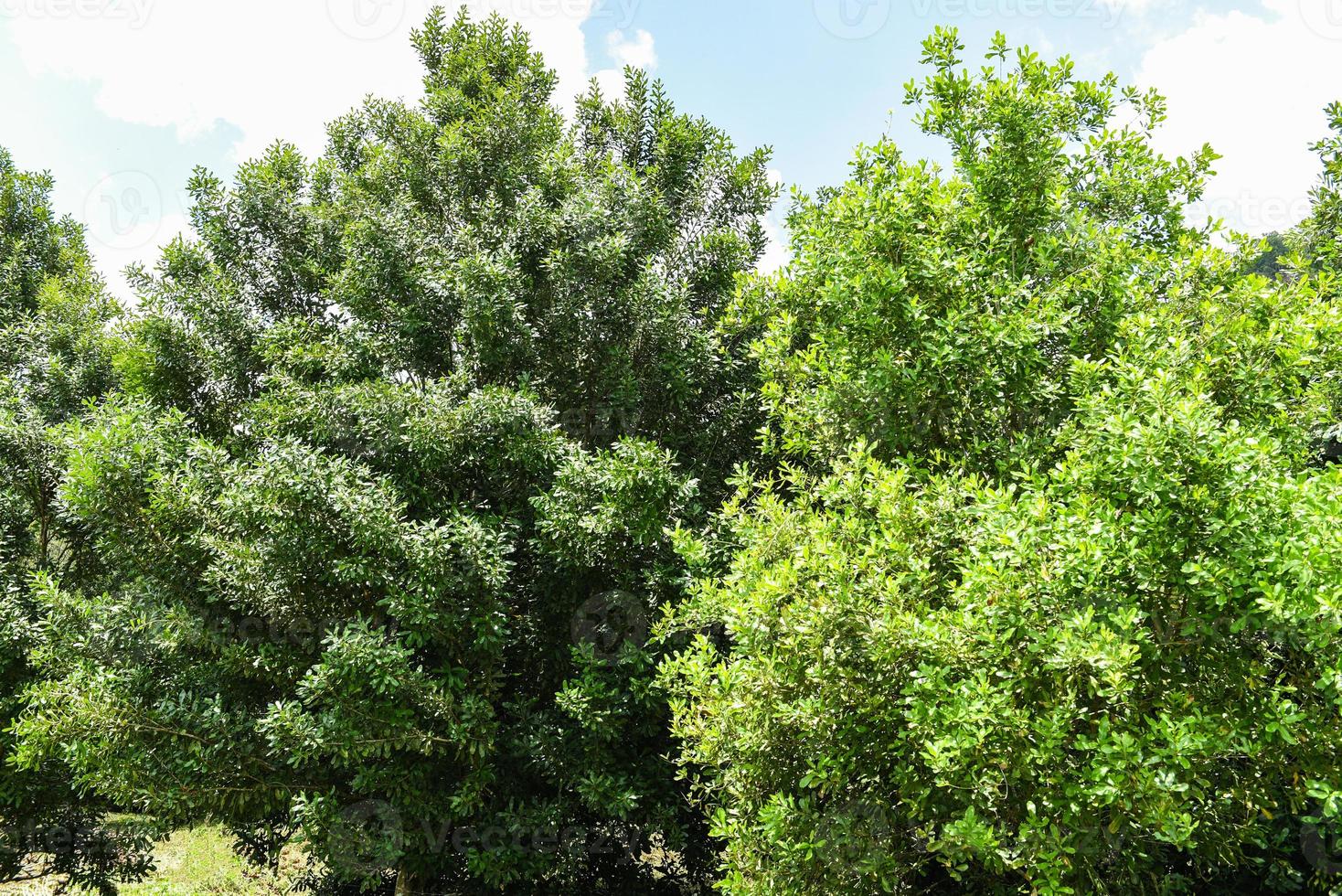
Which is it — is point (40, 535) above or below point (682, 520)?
above

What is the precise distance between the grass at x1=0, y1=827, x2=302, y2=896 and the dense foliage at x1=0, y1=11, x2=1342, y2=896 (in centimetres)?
266

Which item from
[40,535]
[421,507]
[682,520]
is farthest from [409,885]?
[40,535]

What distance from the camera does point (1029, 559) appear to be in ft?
16.6

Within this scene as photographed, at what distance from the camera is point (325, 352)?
10.2 meters

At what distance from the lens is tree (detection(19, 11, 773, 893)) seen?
8445mm

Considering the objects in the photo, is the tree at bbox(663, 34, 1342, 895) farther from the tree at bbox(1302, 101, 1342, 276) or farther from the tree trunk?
the tree trunk

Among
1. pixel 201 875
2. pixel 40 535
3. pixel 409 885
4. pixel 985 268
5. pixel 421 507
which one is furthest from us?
pixel 201 875

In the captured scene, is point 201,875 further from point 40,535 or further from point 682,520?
point 682,520

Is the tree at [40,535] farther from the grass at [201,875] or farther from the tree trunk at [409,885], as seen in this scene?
the tree trunk at [409,885]

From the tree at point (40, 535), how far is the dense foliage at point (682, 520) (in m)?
0.07

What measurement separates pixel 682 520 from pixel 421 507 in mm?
3019

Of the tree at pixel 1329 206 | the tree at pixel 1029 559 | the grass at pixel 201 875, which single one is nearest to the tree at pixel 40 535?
the grass at pixel 201 875

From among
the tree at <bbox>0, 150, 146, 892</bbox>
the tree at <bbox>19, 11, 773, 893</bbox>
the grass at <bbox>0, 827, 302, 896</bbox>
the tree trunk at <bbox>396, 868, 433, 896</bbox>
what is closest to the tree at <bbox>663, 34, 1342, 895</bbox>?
the tree at <bbox>19, 11, 773, 893</bbox>

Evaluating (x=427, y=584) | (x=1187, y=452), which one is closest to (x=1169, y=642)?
(x=1187, y=452)
